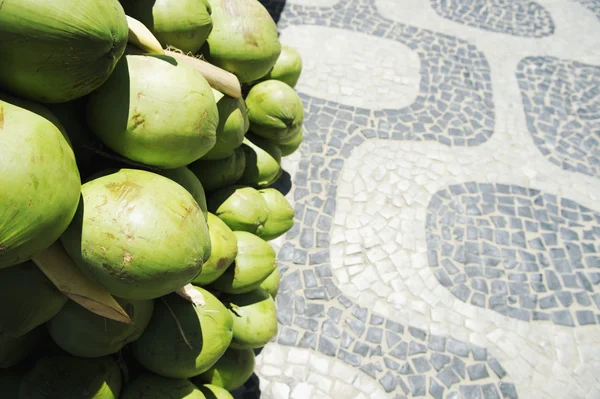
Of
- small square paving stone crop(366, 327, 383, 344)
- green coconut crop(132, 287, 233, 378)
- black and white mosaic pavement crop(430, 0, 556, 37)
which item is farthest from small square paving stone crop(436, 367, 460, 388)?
black and white mosaic pavement crop(430, 0, 556, 37)

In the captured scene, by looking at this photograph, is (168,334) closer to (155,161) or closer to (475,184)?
(155,161)

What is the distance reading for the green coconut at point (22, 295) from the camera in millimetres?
1104

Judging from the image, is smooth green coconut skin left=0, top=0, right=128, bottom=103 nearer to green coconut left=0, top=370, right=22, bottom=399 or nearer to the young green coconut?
green coconut left=0, top=370, right=22, bottom=399

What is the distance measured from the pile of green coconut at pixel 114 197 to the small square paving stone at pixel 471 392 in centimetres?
154

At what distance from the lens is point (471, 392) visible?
2.60 meters

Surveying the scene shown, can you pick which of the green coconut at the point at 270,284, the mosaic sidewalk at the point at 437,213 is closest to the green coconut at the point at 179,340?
the green coconut at the point at 270,284

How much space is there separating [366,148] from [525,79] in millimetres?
2379

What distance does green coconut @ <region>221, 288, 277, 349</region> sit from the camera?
1.80 meters

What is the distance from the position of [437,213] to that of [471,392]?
1368 mm

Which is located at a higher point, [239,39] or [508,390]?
[239,39]

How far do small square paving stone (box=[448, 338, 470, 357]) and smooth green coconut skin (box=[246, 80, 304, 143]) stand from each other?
168 cm

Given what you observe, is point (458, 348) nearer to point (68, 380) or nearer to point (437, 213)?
point (437, 213)

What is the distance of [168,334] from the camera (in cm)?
140

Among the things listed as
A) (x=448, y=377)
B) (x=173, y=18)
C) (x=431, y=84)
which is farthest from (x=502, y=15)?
(x=173, y=18)
